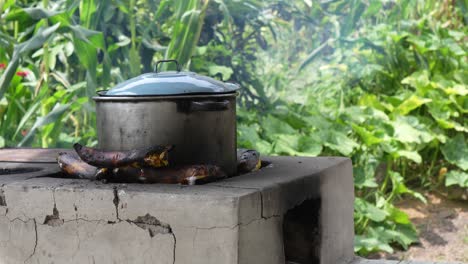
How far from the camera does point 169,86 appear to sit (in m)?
2.27

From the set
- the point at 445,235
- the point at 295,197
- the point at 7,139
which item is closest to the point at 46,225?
the point at 295,197

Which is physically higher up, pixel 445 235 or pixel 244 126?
pixel 244 126

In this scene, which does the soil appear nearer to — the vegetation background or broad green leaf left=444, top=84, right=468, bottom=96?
the vegetation background

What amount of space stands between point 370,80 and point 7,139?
2544 millimetres

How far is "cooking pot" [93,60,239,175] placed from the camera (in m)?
2.24

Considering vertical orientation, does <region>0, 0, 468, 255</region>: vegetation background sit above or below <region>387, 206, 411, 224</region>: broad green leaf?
above

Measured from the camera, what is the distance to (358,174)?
13.7ft

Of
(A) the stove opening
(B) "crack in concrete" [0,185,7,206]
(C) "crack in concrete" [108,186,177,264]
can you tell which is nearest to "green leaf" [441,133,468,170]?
(A) the stove opening

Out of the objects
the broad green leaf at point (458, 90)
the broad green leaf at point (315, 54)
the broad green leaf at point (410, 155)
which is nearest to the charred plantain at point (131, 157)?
the broad green leaf at point (410, 155)

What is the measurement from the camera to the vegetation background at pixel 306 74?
3.88m

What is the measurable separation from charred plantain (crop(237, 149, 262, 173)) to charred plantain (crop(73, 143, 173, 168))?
0.39 m

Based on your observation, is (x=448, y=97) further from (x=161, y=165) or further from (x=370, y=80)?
(x=161, y=165)

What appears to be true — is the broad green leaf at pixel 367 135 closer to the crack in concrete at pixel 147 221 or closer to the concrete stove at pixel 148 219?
the concrete stove at pixel 148 219

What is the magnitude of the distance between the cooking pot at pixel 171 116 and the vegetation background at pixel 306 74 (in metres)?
1.07
